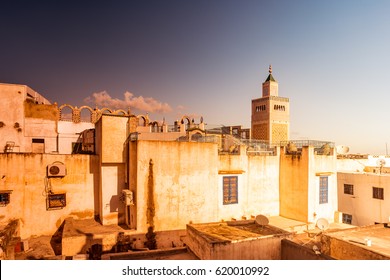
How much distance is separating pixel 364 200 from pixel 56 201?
48.8 feet

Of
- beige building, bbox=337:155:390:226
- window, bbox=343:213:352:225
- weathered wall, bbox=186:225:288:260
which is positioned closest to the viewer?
weathered wall, bbox=186:225:288:260

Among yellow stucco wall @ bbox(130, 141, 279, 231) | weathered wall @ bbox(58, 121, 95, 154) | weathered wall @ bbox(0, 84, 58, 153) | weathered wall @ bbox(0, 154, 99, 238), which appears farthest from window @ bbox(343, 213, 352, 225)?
weathered wall @ bbox(0, 84, 58, 153)

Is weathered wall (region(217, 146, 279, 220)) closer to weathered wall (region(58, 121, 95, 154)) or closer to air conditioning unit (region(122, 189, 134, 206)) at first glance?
air conditioning unit (region(122, 189, 134, 206))

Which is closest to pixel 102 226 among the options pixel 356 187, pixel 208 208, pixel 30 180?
pixel 30 180

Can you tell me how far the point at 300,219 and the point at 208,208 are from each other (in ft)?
16.4

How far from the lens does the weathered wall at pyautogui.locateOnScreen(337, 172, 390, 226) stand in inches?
514

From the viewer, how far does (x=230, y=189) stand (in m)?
11.6

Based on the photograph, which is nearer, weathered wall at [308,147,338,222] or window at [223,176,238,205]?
window at [223,176,238,205]

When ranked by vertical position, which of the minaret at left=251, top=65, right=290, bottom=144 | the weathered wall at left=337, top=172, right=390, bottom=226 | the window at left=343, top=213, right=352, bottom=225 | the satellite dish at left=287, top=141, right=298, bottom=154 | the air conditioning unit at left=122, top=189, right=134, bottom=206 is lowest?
the window at left=343, top=213, right=352, bottom=225

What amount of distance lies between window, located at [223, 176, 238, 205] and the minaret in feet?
65.0

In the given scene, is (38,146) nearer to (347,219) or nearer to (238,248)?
(238,248)

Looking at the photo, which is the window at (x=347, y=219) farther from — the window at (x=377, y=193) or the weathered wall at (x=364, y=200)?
the window at (x=377, y=193)

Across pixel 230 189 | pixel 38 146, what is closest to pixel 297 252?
pixel 230 189
